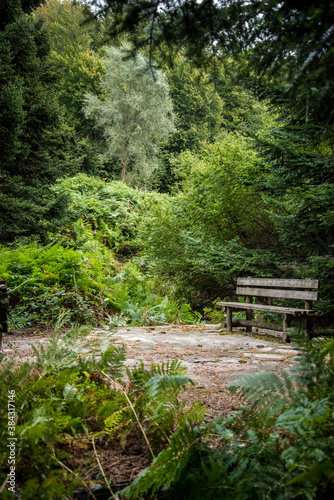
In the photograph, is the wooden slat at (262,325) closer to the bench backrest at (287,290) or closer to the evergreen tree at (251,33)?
the bench backrest at (287,290)

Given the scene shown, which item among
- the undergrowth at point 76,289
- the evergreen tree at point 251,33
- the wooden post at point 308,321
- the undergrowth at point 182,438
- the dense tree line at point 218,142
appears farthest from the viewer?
the undergrowth at point 76,289

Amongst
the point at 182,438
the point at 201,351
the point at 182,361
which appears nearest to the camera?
the point at 182,438

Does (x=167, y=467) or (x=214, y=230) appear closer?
(x=167, y=467)

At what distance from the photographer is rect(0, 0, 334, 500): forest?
1.19m

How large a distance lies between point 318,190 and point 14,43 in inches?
283

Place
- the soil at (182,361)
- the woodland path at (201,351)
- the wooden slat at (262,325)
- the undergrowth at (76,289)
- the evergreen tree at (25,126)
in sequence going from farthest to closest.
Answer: the evergreen tree at (25,126)
the wooden slat at (262,325)
the undergrowth at (76,289)
the woodland path at (201,351)
the soil at (182,361)

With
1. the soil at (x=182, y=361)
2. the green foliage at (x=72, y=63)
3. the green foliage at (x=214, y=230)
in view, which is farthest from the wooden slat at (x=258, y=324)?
the green foliage at (x=72, y=63)

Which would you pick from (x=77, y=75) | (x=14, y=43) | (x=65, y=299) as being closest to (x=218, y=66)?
(x=65, y=299)

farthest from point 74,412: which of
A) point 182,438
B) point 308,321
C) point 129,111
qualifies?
point 129,111

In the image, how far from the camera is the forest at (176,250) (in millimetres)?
1188

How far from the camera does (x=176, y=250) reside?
8.80 m

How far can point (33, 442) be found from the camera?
1.22 m

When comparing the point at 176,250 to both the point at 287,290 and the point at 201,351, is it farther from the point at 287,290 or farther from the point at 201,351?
the point at 201,351

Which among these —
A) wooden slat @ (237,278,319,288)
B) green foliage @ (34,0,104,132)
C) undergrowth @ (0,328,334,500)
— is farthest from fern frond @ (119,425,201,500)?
green foliage @ (34,0,104,132)
